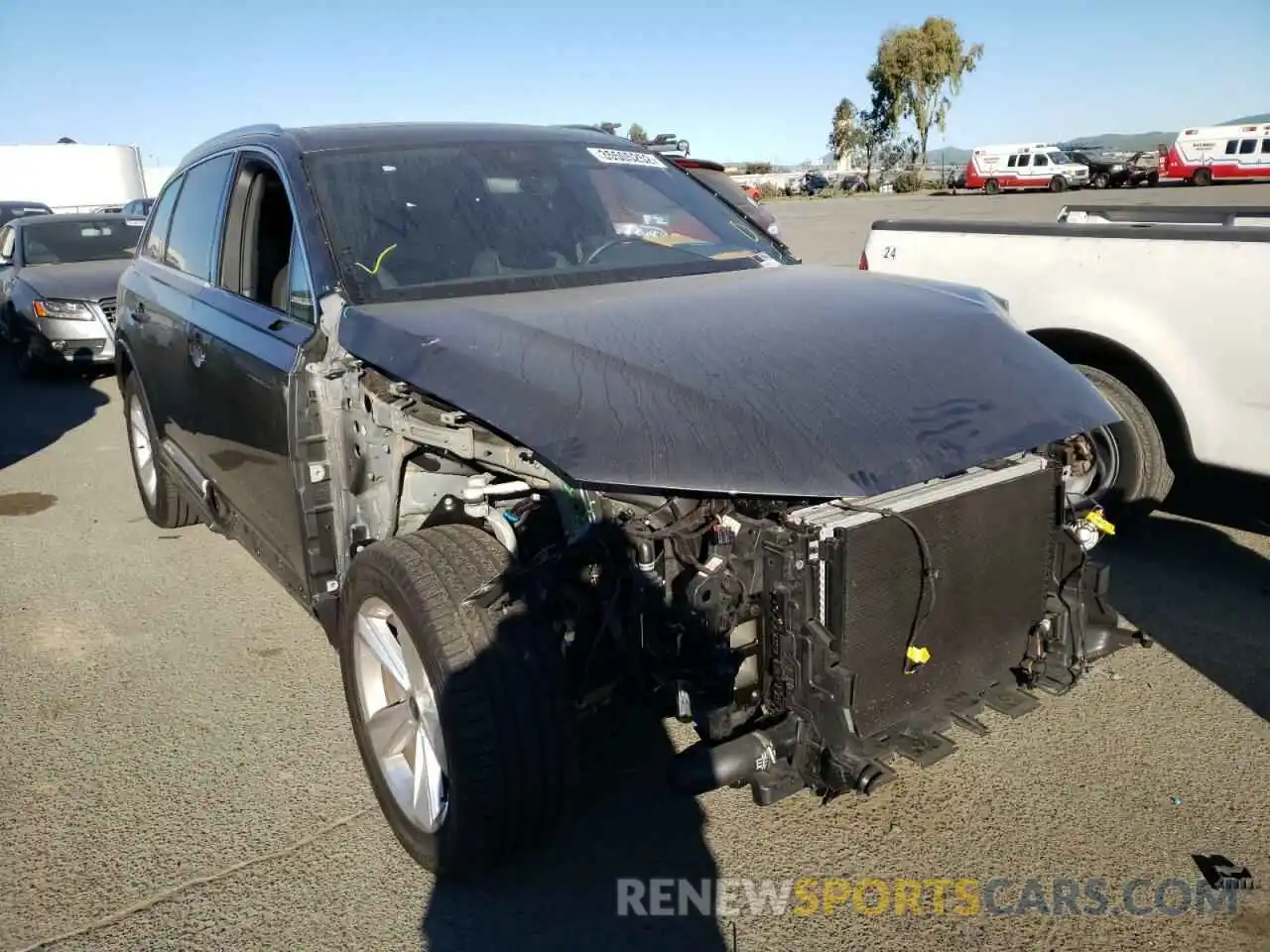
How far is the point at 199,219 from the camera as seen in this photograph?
442cm

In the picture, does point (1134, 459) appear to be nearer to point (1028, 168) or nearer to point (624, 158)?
point (624, 158)

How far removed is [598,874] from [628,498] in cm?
107

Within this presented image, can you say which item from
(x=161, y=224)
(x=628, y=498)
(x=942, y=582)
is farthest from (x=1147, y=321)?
(x=161, y=224)

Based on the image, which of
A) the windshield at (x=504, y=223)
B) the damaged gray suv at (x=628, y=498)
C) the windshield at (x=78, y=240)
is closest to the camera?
the damaged gray suv at (x=628, y=498)

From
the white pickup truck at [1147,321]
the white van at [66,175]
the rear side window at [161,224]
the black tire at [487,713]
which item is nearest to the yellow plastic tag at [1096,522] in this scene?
the white pickup truck at [1147,321]

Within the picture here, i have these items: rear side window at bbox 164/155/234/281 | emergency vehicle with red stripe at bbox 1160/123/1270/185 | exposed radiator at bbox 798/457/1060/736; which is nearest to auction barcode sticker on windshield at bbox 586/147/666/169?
rear side window at bbox 164/155/234/281

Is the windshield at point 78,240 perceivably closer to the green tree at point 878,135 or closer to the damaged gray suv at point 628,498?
the damaged gray suv at point 628,498

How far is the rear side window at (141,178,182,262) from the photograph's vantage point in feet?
16.3

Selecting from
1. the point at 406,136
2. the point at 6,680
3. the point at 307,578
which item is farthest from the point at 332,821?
the point at 406,136

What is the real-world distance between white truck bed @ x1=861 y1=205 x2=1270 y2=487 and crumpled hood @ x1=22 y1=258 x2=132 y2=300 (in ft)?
27.4

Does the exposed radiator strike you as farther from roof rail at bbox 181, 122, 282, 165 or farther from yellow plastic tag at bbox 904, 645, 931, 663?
roof rail at bbox 181, 122, 282, 165

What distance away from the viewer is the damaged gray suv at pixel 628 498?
7.53ft

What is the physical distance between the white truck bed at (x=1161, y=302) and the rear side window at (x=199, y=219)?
11.6ft

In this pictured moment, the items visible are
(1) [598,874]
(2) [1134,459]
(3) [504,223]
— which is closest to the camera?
(1) [598,874]
